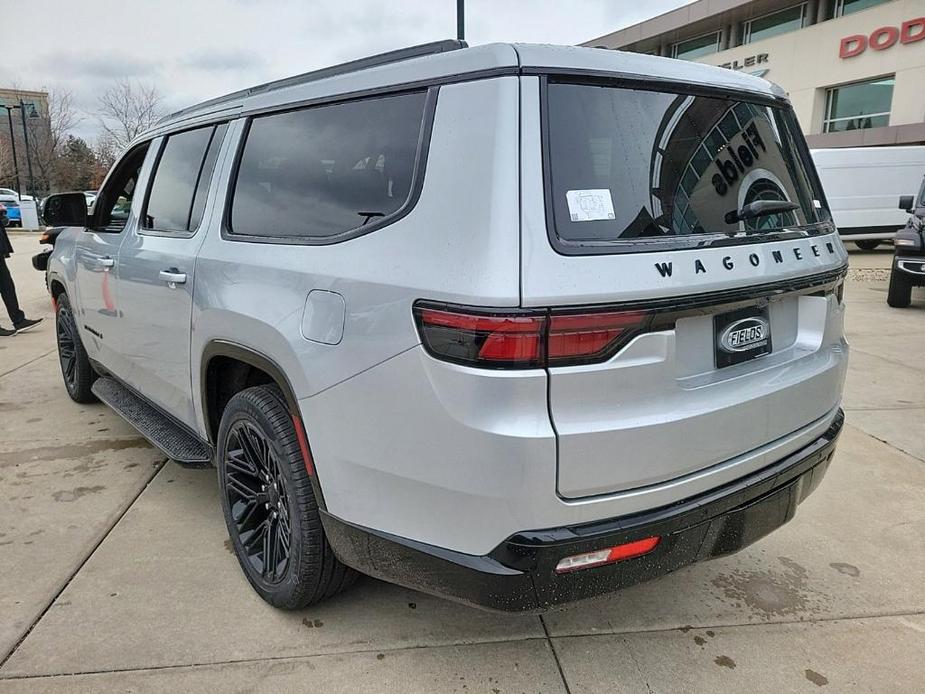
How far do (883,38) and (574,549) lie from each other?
84.3 feet

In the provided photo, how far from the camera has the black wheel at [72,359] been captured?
4.73 m

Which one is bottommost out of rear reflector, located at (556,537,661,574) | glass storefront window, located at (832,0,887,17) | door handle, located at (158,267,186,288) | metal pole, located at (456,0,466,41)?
rear reflector, located at (556,537,661,574)

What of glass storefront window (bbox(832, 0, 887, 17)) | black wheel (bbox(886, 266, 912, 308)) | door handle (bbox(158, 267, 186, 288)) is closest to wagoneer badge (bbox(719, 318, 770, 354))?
door handle (bbox(158, 267, 186, 288))

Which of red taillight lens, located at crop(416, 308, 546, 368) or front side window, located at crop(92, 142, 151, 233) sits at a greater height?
front side window, located at crop(92, 142, 151, 233)

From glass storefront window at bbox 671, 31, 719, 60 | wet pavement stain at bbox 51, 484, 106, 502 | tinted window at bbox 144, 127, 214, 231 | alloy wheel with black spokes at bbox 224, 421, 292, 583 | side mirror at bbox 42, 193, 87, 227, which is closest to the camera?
alloy wheel with black spokes at bbox 224, 421, 292, 583

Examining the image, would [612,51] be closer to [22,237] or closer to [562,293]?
[562,293]

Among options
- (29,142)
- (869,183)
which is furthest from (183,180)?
(29,142)

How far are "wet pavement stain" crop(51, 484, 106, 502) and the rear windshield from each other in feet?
10.1

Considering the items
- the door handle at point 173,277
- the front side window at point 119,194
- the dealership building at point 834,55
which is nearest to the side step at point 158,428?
the door handle at point 173,277

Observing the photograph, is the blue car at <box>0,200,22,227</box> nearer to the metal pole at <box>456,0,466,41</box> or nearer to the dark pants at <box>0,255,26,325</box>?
the dark pants at <box>0,255,26,325</box>

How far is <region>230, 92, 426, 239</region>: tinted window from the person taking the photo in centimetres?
200

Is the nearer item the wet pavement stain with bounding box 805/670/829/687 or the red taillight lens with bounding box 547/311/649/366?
the red taillight lens with bounding box 547/311/649/366

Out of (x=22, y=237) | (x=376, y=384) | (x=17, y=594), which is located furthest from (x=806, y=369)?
(x=22, y=237)

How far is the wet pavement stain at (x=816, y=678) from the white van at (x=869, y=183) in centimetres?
1706
